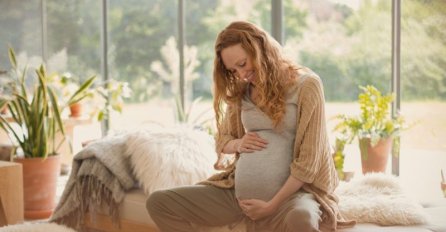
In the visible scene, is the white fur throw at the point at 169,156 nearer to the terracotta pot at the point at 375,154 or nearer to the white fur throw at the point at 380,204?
the white fur throw at the point at 380,204

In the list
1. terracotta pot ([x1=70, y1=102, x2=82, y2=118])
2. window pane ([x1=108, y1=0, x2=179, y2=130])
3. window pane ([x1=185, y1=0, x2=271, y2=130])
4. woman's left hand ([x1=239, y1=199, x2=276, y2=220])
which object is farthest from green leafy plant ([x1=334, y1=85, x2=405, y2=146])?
terracotta pot ([x1=70, y1=102, x2=82, y2=118])

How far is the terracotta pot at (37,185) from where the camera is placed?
434 centimetres

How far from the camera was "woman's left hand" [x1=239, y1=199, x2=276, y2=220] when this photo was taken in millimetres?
2658

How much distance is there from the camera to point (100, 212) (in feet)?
11.5

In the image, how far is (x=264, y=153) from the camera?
2734 millimetres

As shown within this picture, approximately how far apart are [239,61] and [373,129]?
1.59m

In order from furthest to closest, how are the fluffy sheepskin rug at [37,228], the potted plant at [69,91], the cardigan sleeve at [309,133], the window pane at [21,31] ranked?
the window pane at [21,31]
the potted plant at [69,91]
the fluffy sheepskin rug at [37,228]
the cardigan sleeve at [309,133]

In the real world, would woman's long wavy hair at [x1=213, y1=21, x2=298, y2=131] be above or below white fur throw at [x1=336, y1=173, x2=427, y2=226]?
above

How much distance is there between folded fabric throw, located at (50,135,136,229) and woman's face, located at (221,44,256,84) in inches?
40.4

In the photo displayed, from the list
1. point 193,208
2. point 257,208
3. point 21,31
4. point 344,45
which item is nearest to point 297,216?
point 257,208

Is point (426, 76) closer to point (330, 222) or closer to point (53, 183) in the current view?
point (330, 222)

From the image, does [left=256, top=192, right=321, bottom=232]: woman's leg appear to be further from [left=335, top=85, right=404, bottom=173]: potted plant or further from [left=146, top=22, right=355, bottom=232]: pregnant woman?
[left=335, top=85, right=404, bottom=173]: potted plant

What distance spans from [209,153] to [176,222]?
80 cm

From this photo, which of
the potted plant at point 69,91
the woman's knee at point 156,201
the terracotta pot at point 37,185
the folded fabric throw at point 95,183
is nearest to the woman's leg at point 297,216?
the woman's knee at point 156,201
